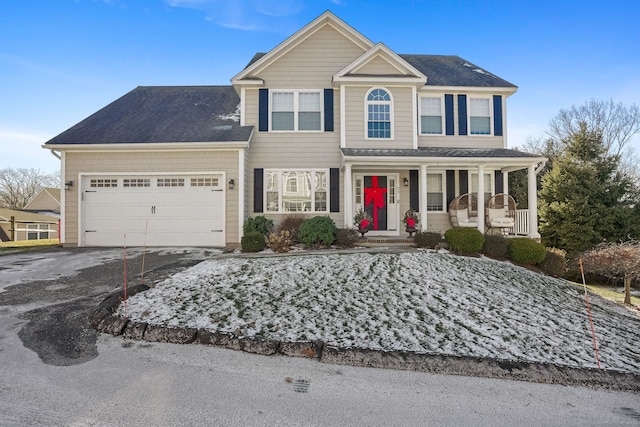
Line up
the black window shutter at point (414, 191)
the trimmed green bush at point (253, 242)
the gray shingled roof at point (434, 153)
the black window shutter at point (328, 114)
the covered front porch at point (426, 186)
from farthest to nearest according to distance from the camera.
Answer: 1. the black window shutter at point (414, 191)
2. the black window shutter at point (328, 114)
3. the covered front porch at point (426, 186)
4. the gray shingled roof at point (434, 153)
5. the trimmed green bush at point (253, 242)

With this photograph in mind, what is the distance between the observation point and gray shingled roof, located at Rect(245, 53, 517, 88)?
1235cm

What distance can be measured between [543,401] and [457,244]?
671 cm

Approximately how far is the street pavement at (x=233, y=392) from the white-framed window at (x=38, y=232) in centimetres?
3161

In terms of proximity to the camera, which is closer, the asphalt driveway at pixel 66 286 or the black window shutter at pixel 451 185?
the asphalt driveway at pixel 66 286

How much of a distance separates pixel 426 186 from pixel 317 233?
4531mm

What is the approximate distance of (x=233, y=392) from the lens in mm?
3018

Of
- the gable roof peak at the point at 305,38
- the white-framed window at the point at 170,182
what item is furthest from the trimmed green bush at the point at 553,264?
the white-framed window at the point at 170,182

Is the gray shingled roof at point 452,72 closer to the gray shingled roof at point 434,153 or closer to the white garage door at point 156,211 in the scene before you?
the gray shingled roof at point 434,153

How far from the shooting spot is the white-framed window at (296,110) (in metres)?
11.9

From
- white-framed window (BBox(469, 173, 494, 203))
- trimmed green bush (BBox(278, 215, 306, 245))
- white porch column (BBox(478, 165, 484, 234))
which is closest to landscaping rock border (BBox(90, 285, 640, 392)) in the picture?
trimmed green bush (BBox(278, 215, 306, 245))

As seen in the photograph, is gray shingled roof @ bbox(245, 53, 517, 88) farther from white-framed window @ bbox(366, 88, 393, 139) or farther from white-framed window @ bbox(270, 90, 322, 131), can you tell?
white-framed window @ bbox(270, 90, 322, 131)

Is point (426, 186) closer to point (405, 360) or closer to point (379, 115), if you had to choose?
point (379, 115)

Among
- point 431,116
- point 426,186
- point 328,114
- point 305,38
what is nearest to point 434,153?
point 426,186

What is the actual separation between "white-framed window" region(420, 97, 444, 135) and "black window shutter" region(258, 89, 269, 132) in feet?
18.4
